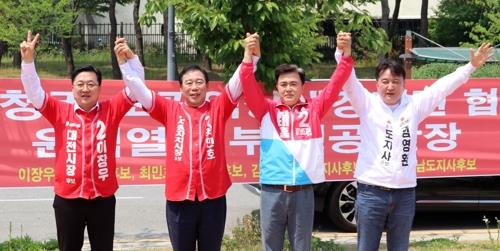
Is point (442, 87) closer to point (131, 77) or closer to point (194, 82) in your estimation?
point (194, 82)

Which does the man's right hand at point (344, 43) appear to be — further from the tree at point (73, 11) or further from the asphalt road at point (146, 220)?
the tree at point (73, 11)

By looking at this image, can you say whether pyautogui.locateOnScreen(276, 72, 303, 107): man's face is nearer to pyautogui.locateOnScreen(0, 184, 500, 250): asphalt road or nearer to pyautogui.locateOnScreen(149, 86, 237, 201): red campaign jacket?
pyautogui.locateOnScreen(149, 86, 237, 201): red campaign jacket

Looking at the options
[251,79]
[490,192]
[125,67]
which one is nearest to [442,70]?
[490,192]

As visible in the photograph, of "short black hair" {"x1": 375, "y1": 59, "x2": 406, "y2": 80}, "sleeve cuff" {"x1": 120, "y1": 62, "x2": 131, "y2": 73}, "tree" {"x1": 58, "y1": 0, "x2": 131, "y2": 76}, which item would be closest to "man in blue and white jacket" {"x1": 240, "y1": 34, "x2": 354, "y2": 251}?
"short black hair" {"x1": 375, "y1": 59, "x2": 406, "y2": 80}

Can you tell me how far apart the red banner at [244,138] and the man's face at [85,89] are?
5.41 feet

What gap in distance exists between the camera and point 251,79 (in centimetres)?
443

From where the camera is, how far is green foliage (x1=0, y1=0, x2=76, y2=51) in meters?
20.6

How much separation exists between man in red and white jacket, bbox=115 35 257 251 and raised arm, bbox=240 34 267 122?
0.58 ft

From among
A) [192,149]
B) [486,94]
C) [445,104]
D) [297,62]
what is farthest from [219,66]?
[486,94]

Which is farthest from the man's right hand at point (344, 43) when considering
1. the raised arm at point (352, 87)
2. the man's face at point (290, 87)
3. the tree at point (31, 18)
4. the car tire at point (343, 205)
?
the tree at point (31, 18)

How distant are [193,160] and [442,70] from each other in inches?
390

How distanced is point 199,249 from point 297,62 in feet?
6.81

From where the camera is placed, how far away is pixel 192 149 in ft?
14.2

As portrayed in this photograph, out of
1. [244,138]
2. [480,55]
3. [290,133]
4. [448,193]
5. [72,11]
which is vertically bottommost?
[448,193]
